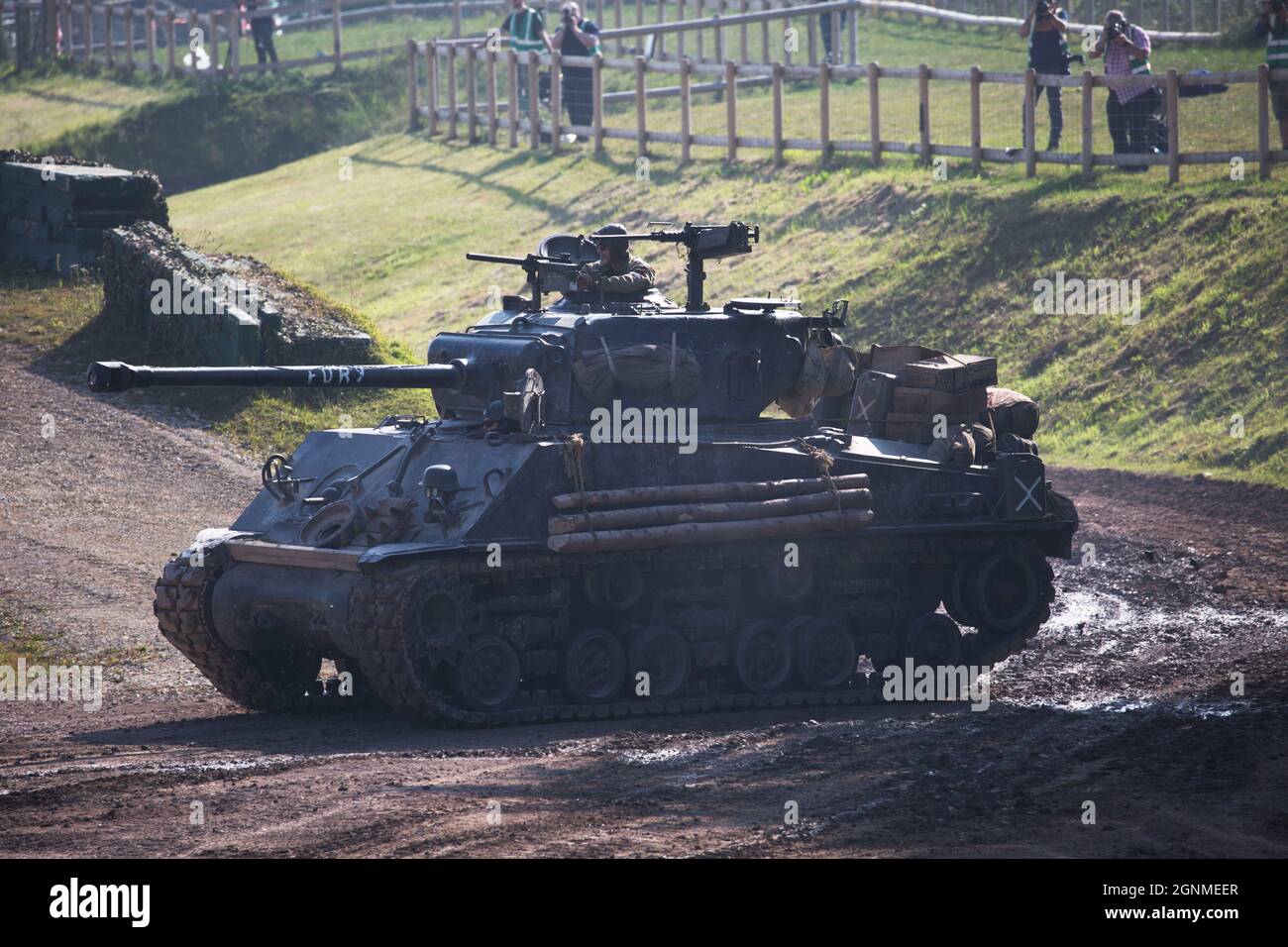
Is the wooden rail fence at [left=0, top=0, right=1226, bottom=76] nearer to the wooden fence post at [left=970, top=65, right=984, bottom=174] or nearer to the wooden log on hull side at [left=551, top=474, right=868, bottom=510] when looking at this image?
the wooden fence post at [left=970, top=65, right=984, bottom=174]

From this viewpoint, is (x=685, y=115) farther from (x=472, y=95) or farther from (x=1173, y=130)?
(x=1173, y=130)

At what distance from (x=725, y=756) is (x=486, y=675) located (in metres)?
2.19

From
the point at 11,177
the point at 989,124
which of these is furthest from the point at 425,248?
the point at 989,124

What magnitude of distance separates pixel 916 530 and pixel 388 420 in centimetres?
450

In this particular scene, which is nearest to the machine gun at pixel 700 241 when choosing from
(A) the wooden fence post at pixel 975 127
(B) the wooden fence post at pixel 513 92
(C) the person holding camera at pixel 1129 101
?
(C) the person holding camera at pixel 1129 101

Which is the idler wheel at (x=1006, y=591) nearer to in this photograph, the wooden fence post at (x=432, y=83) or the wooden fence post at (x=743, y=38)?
the wooden fence post at (x=743, y=38)

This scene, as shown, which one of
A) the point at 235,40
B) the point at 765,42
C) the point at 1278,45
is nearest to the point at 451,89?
the point at 765,42

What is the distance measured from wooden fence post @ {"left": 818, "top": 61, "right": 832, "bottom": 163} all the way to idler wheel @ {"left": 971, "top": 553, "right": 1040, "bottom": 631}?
14790 mm

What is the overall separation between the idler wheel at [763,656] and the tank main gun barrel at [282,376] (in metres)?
3.06

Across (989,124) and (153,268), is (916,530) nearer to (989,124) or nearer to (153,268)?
(153,268)

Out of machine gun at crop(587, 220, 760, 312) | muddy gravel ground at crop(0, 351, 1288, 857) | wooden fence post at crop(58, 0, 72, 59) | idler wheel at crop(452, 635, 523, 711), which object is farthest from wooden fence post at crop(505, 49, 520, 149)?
idler wheel at crop(452, 635, 523, 711)

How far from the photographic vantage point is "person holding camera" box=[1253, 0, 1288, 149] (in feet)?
87.2

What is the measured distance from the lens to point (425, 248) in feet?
111

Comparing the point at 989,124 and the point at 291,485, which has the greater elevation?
the point at 989,124
